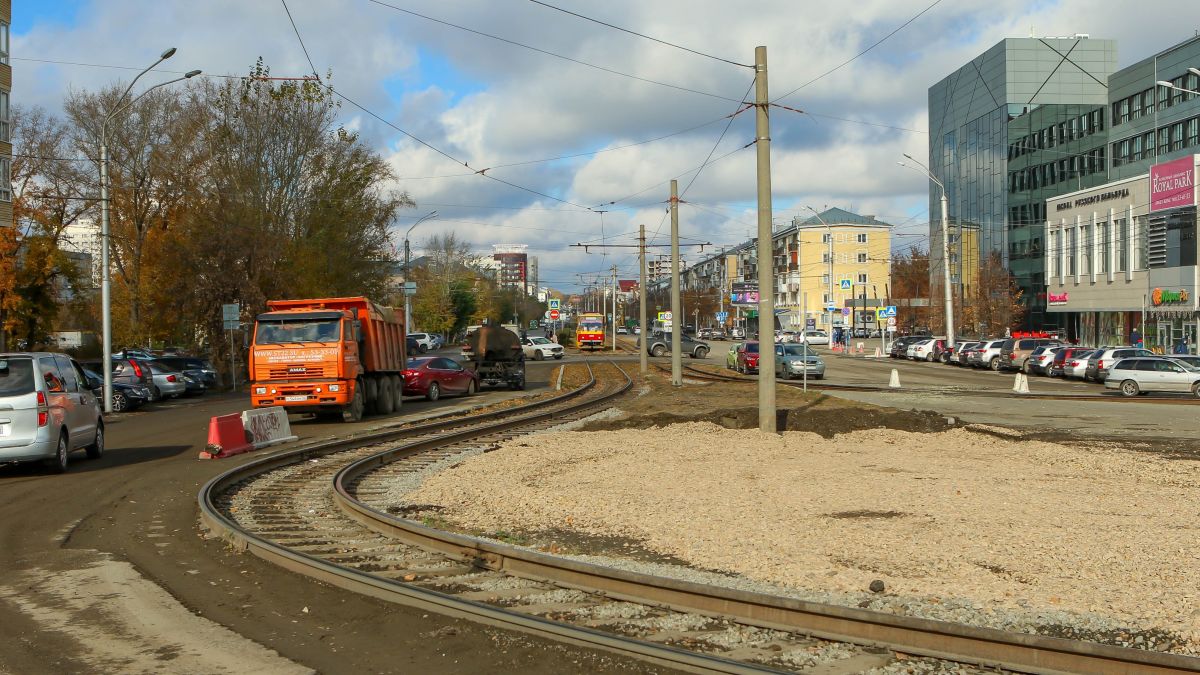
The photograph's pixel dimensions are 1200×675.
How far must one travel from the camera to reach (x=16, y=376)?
15.4m

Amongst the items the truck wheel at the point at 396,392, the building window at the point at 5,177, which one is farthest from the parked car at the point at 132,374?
the truck wheel at the point at 396,392

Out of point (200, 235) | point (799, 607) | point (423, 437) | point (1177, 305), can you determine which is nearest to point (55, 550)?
point (799, 607)

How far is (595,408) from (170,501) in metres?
17.5

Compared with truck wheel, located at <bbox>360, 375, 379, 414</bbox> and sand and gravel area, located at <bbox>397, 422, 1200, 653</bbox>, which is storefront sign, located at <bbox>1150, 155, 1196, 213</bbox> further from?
truck wheel, located at <bbox>360, 375, 379, 414</bbox>

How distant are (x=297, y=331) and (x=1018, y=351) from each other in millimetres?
40255

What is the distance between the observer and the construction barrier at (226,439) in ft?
60.8

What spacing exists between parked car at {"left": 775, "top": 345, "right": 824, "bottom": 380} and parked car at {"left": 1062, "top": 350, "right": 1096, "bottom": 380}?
10993 mm

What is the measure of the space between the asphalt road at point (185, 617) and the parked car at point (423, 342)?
2189 inches

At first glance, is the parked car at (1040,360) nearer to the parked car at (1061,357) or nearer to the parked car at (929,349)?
the parked car at (1061,357)

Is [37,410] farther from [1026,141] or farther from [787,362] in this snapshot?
[1026,141]

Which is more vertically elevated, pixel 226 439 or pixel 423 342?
pixel 423 342

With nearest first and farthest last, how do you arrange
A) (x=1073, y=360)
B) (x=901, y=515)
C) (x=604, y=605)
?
1. (x=604, y=605)
2. (x=901, y=515)
3. (x=1073, y=360)

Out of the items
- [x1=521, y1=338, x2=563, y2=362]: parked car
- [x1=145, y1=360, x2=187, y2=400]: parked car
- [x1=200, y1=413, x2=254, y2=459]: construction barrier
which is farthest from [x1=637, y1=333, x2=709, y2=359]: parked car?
[x1=200, y1=413, x2=254, y2=459]: construction barrier

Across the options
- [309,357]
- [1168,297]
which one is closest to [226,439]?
[309,357]
